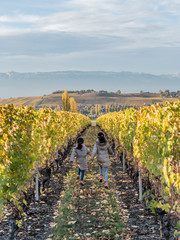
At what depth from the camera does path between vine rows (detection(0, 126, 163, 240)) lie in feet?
24.1

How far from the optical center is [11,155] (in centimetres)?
721

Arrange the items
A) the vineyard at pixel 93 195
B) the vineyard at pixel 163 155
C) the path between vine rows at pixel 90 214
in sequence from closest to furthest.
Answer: the vineyard at pixel 163 155, the vineyard at pixel 93 195, the path between vine rows at pixel 90 214

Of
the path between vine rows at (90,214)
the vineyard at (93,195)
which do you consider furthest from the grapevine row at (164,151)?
the path between vine rows at (90,214)

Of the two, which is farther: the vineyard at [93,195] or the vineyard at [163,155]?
the vineyard at [93,195]

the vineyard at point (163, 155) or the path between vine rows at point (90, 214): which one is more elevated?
the vineyard at point (163, 155)

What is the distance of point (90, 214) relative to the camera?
8.79 m

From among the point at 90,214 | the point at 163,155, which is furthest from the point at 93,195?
the point at 163,155

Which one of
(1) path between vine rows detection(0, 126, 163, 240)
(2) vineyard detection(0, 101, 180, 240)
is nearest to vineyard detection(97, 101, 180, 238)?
(2) vineyard detection(0, 101, 180, 240)

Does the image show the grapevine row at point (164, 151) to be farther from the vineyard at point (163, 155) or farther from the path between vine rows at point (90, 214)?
the path between vine rows at point (90, 214)

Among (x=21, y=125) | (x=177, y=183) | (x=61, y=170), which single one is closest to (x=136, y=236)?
(x=177, y=183)

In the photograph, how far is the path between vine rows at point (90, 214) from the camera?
290 inches

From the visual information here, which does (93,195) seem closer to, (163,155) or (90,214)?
(90,214)

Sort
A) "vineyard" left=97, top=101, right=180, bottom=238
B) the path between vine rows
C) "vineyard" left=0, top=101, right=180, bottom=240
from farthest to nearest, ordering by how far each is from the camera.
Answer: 1. the path between vine rows
2. "vineyard" left=0, top=101, right=180, bottom=240
3. "vineyard" left=97, top=101, right=180, bottom=238

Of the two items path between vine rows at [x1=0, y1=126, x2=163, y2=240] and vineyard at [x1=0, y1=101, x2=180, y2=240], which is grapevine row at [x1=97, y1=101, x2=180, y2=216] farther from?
path between vine rows at [x1=0, y1=126, x2=163, y2=240]
